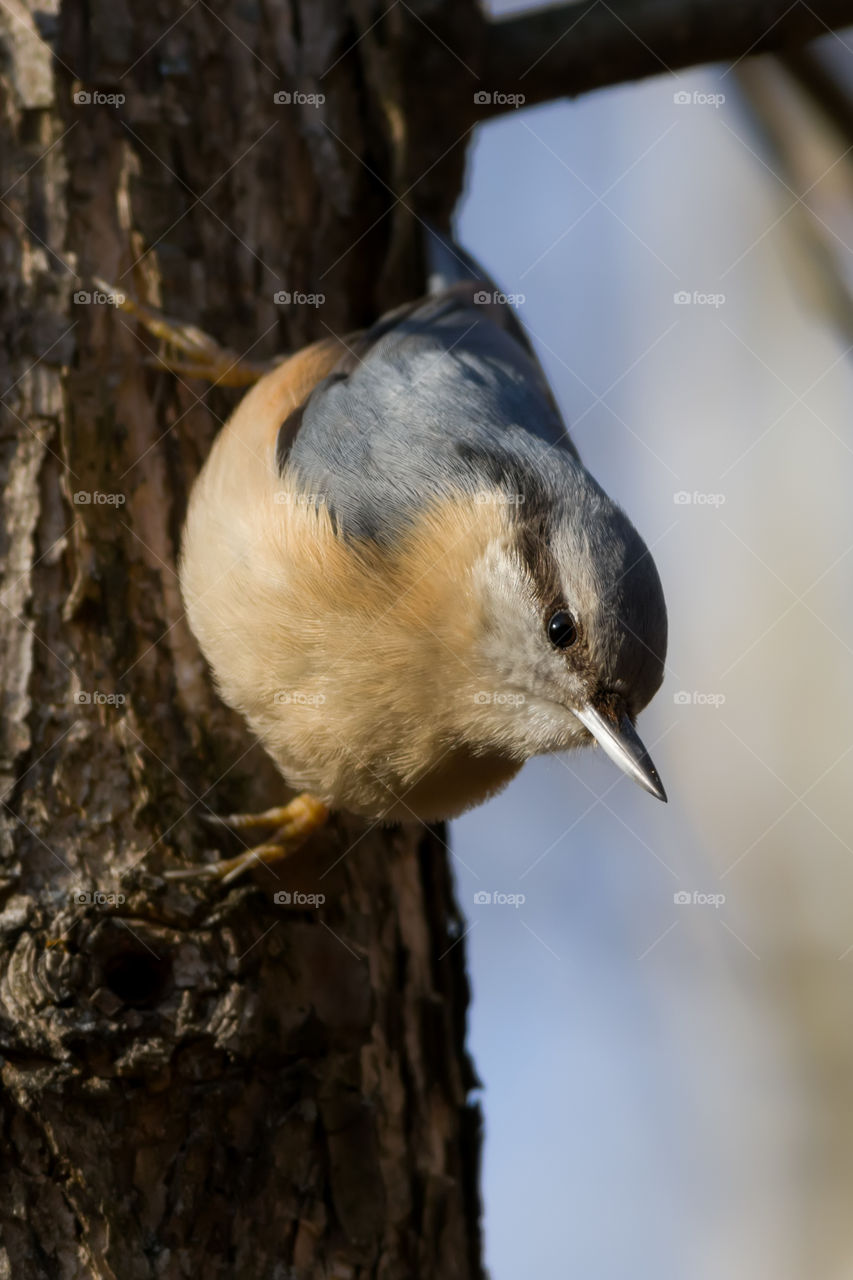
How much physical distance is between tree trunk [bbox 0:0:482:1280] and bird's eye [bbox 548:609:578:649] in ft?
2.37

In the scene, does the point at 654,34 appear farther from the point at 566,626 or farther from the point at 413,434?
the point at 566,626

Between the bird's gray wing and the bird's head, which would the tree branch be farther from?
the bird's head

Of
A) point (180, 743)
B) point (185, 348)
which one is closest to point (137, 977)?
point (180, 743)

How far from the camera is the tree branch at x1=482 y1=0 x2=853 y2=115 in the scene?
9.91 ft

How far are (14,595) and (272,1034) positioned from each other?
100 centimetres

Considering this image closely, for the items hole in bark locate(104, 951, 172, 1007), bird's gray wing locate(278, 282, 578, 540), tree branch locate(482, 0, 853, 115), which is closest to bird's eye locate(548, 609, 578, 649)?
bird's gray wing locate(278, 282, 578, 540)

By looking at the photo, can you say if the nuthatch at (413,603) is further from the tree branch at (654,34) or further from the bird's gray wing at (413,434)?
the tree branch at (654,34)

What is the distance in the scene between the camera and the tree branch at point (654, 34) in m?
3.02

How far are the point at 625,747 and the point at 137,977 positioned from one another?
99 cm

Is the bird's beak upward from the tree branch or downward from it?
downward

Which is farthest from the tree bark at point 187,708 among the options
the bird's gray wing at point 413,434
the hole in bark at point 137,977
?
the bird's gray wing at point 413,434

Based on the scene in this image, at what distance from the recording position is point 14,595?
96.8 inches

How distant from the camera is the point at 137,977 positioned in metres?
2.21

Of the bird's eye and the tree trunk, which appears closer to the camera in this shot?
the tree trunk
